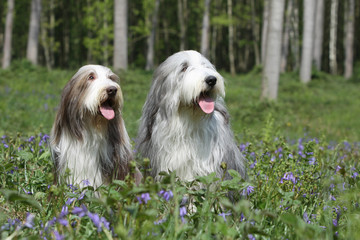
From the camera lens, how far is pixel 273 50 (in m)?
11.3

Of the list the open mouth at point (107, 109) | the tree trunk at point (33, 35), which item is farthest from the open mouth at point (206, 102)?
the tree trunk at point (33, 35)

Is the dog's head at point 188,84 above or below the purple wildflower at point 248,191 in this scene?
above

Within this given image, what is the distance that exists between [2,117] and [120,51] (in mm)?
7283

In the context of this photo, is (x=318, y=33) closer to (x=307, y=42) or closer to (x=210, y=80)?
(x=307, y=42)

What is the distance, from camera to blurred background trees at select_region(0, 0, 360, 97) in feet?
59.9

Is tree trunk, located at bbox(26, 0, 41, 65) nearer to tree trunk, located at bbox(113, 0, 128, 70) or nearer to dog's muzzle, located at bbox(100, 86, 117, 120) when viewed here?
tree trunk, located at bbox(113, 0, 128, 70)

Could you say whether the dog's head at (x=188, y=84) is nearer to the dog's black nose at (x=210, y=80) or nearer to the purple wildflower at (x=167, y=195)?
the dog's black nose at (x=210, y=80)

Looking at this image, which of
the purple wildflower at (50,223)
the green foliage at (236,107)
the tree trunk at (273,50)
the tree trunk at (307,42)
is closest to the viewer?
the purple wildflower at (50,223)

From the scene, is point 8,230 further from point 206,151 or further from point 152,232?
point 206,151

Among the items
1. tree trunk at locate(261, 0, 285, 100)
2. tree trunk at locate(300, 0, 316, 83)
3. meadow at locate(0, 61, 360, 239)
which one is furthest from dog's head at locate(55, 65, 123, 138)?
tree trunk at locate(300, 0, 316, 83)

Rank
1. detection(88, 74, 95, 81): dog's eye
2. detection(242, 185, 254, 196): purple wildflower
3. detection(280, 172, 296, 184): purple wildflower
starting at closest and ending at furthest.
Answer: detection(242, 185, 254, 196): purple wildflower < detection(280, 172, 296, 184): purple wildflower < detection(88, 74, 95, 81): dog's eye

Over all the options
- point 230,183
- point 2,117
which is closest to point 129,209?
Result: point 230,183

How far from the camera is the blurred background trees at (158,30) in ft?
59.9

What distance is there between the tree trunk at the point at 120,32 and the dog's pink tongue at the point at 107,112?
11.6 m
